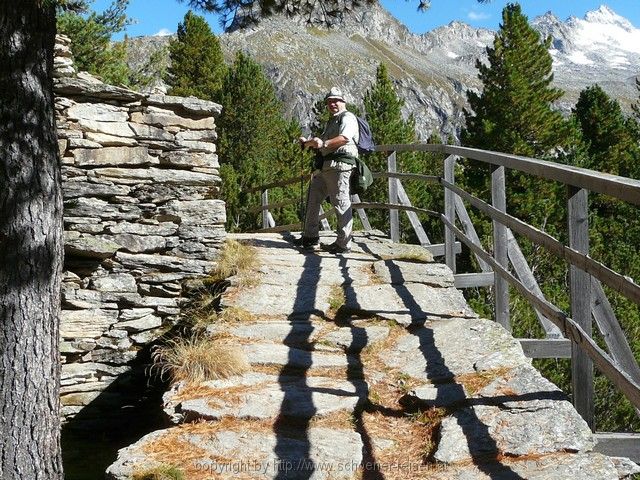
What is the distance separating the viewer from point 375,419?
12.4 feet

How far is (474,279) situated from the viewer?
20.5 ft

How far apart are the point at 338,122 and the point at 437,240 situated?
1655 centimetres

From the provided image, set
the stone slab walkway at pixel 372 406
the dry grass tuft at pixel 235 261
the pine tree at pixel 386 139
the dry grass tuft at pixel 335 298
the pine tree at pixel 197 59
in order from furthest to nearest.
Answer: the pine tree at pixel 197 59 → the pine tree at pixel 386 139 → the dry grass tuft at pixel 235 261 → the dry grass tuft at pixel 335 298 → the stone slab walkway at pixel 372 406

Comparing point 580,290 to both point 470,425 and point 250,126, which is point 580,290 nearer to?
point 470,425

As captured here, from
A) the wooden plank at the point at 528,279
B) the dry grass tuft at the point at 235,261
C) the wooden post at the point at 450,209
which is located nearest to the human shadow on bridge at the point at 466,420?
the wooden plank at the point at 528,279

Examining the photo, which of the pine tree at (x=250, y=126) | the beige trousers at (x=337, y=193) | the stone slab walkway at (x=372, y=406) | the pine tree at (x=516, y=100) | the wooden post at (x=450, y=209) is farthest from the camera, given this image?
the pine tree at (x=250, y=126)

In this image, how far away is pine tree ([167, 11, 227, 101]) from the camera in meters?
29.1

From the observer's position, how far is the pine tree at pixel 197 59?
29.1 meters

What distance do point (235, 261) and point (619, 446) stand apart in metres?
4.41

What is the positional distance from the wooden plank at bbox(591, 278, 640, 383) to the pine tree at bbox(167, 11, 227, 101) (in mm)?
26946

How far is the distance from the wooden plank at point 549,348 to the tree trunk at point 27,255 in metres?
2.80

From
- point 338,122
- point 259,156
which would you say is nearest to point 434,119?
point 259,156

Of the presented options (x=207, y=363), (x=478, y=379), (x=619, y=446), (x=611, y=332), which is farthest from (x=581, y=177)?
(x=207, y=363)

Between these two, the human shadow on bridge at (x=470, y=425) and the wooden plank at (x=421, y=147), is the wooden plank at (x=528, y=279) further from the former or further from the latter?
the wooden plank at (x=421, y=147)
